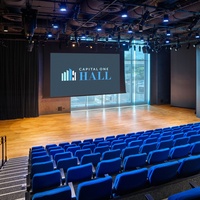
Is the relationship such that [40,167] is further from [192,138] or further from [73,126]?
[73,126]

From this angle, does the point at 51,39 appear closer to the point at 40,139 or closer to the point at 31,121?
the point at 31,121

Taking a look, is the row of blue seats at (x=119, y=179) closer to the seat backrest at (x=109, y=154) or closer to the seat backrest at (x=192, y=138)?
the seat backrest at (x=109, y=154)

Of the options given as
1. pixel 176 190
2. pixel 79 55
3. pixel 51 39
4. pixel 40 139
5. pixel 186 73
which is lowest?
pixel 40 139

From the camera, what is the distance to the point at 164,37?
1362 centimetres

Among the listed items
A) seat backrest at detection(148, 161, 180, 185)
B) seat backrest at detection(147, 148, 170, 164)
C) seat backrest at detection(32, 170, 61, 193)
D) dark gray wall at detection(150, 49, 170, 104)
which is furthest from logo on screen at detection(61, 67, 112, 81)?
seat backrest at detection(148, 161, 180, 185)

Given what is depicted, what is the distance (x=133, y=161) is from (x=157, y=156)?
0.62m

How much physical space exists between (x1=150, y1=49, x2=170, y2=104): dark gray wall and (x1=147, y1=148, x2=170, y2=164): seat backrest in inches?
577

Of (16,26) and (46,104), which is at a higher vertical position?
(16,26)

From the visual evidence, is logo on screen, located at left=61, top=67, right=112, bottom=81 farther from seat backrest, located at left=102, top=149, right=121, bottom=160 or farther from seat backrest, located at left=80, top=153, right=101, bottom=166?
seat backrest, located at left=80, top=153, right=101, bottom=166

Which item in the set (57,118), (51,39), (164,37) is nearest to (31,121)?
(57,118)

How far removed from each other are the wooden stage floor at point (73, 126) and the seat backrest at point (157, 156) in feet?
15.9

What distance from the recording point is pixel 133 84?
18234 mm

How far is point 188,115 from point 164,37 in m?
5.18

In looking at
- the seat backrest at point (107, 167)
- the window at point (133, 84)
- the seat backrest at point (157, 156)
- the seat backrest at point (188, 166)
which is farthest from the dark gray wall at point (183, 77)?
the seat backrest at point (107, 167)
